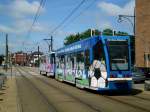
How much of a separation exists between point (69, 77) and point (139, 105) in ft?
48.9

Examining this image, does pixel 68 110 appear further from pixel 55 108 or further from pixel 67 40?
pixel 67 40

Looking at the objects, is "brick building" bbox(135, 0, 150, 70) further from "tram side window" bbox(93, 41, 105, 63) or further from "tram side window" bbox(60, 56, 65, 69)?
"tram side window" bbox(93, 41, 105, 63)

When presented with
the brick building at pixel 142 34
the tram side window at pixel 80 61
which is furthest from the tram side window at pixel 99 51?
the brick building at pixel 142 34

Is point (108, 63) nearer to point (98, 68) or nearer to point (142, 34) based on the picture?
point (98, 68)

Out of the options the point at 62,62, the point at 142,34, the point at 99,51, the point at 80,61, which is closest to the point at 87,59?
the point at 99,51

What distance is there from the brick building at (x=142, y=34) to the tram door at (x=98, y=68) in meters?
42.5

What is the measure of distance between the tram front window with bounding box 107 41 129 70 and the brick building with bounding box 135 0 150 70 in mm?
42526

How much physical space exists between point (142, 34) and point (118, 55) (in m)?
46.1

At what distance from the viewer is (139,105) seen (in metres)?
17.6

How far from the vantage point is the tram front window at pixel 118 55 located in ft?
74.4

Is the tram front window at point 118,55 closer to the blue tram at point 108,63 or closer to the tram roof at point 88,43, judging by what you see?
the blue tram at point 108,63

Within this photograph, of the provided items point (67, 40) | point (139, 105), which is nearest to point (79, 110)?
point (139, 105)

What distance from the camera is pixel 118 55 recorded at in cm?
2289

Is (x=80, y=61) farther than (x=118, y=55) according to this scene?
Yes
